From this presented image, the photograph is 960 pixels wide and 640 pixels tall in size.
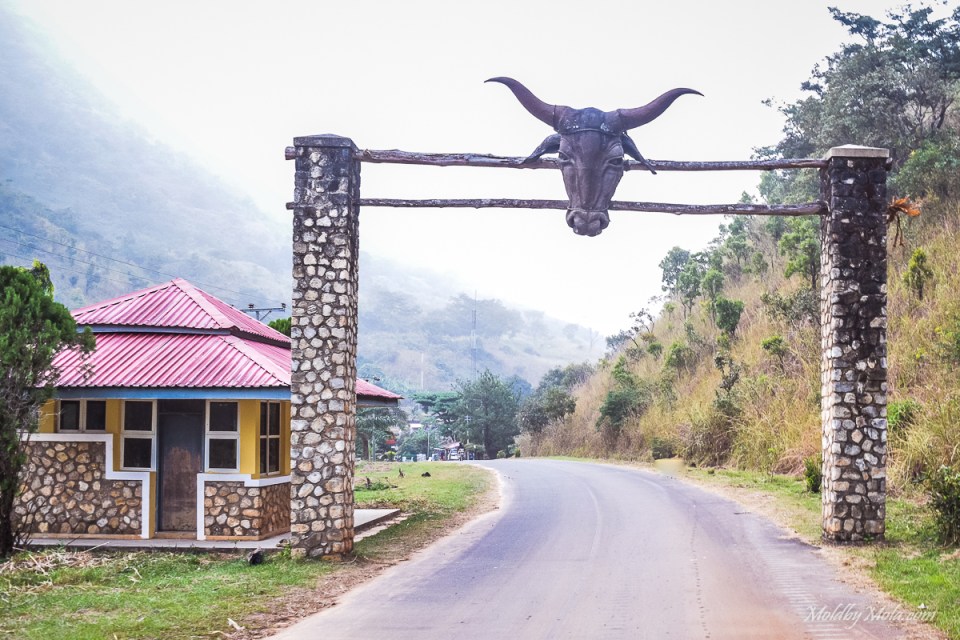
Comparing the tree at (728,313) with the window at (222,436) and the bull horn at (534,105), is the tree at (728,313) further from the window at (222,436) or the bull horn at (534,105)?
the window at (222,436)

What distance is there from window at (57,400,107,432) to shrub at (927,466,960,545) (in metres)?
11.8

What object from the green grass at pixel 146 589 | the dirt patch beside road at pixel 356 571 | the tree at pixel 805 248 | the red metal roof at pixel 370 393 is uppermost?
the tree at pixel 805 248

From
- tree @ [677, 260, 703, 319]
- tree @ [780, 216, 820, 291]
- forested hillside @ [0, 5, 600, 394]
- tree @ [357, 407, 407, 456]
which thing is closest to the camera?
tree @ [780, 216, 820, 291]

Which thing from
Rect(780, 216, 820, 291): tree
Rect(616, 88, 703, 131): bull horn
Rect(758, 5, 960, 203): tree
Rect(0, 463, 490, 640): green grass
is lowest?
Rect(0, 463, 490, 640): green grass

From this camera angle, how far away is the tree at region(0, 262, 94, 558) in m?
11.7

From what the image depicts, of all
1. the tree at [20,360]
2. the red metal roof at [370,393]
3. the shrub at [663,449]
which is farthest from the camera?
the shrub at [663,449]

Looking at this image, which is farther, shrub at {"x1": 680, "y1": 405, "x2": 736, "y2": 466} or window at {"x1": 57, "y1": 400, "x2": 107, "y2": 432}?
shrub at {"x1": 680, "y1": 405, "x2": 736, "y2": 466}

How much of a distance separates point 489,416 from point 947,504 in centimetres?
4575

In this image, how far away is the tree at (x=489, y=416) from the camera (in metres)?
56.6

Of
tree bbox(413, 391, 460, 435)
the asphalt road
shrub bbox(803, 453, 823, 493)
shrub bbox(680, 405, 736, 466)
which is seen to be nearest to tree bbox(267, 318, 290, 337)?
the asphalt road

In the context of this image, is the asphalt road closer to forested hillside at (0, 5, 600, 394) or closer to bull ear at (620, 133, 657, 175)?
bull ear at (620, 133, 657, 175)

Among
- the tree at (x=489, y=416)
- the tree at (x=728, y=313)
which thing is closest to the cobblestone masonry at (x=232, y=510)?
the tree at (x=728, y=313)

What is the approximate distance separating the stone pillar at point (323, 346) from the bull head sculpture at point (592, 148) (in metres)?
2.72

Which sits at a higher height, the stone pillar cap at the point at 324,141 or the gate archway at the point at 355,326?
the stone pillar cap at the point at 324,141
